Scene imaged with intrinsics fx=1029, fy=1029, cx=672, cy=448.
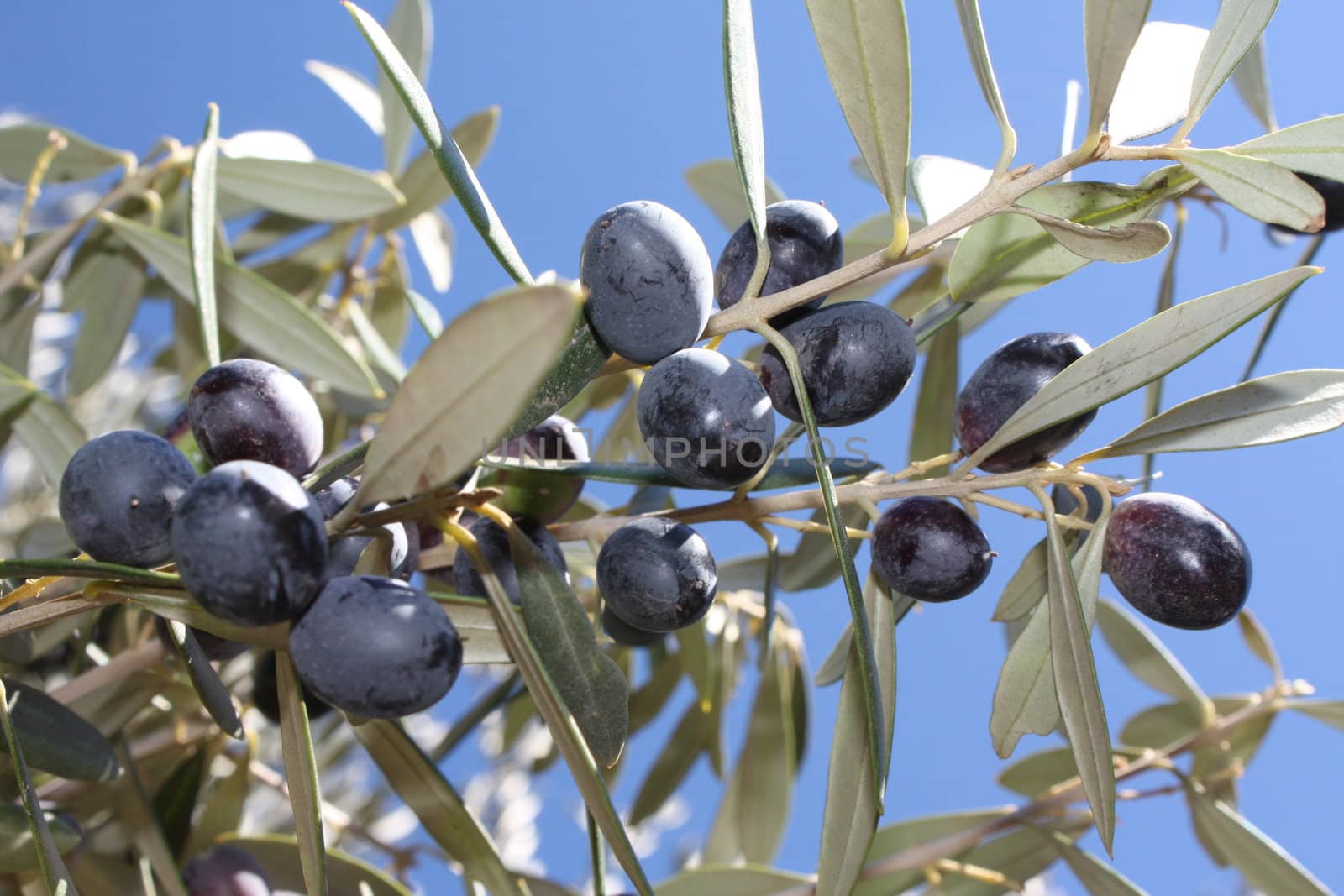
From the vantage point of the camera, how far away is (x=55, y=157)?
1.37 m

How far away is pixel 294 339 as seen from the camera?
3.48 ft

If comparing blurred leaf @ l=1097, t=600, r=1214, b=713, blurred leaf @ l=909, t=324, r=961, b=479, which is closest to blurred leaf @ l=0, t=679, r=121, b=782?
blurred leaf @ l=909, t=324, r=961, b=479

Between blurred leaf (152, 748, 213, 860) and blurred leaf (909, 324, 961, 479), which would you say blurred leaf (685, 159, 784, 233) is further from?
blurred leaf (152, 748, 213, 860)

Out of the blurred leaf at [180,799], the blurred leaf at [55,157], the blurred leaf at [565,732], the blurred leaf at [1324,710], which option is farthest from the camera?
the blurred leaf at [55,157]

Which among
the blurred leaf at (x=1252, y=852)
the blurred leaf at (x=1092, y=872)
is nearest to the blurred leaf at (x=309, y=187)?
the blurred leaf at (x=1092, y=872)

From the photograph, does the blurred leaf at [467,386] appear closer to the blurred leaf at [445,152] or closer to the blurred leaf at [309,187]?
the blurred leaf at [445,152]

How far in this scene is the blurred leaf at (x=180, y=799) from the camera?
1.02m

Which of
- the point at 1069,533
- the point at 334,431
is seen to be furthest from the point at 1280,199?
the point at 334,431

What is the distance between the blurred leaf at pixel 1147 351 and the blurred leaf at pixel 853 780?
0.17 m

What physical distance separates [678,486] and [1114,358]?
29 centimetres

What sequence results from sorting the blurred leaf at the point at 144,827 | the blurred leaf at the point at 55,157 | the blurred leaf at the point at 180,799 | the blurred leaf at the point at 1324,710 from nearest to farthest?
1. the blurred leaf at the point at 144,827
2. the blurred leaf at the point at 180,799
3. the blurred leaf at the point at 1324,710
4. the blurred leaf at the point at 55,157

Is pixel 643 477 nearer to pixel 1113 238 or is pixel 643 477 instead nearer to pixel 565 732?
pixel 565 732

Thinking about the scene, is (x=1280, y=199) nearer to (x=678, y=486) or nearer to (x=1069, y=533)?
(x=1069, y=533)

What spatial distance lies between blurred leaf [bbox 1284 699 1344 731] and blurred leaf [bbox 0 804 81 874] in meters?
1.27
